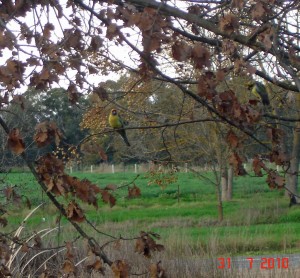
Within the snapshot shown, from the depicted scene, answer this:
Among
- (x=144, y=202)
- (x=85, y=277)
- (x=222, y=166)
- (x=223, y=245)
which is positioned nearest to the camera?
(x=85, y=277)

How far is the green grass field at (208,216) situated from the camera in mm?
14336

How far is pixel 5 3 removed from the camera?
14.2 ft

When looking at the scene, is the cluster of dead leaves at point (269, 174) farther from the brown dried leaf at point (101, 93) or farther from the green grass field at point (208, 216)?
the green grass field at point (208, 216)

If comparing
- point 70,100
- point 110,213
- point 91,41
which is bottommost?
point 110,213

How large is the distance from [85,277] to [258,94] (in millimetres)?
2903

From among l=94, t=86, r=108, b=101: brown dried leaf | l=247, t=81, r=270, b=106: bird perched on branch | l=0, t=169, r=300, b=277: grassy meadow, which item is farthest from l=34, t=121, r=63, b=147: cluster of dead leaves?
l=247, t=81, r=270, b=106: bird perched on branch

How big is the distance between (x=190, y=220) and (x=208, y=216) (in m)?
1.87

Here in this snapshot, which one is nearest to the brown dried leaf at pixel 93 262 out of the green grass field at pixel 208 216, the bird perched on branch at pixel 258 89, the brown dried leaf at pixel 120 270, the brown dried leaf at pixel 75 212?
the brown dried leaf at pixel 120 270

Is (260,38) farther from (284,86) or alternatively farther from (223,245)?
(223,245)

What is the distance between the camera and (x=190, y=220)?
23.2m

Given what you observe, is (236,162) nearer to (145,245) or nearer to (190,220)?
(145,245)

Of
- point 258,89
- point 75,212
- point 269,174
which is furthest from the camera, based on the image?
point 258,89

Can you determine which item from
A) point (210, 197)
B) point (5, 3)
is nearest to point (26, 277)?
point (5, 3)

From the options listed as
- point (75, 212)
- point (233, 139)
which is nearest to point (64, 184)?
point (75, 212)
